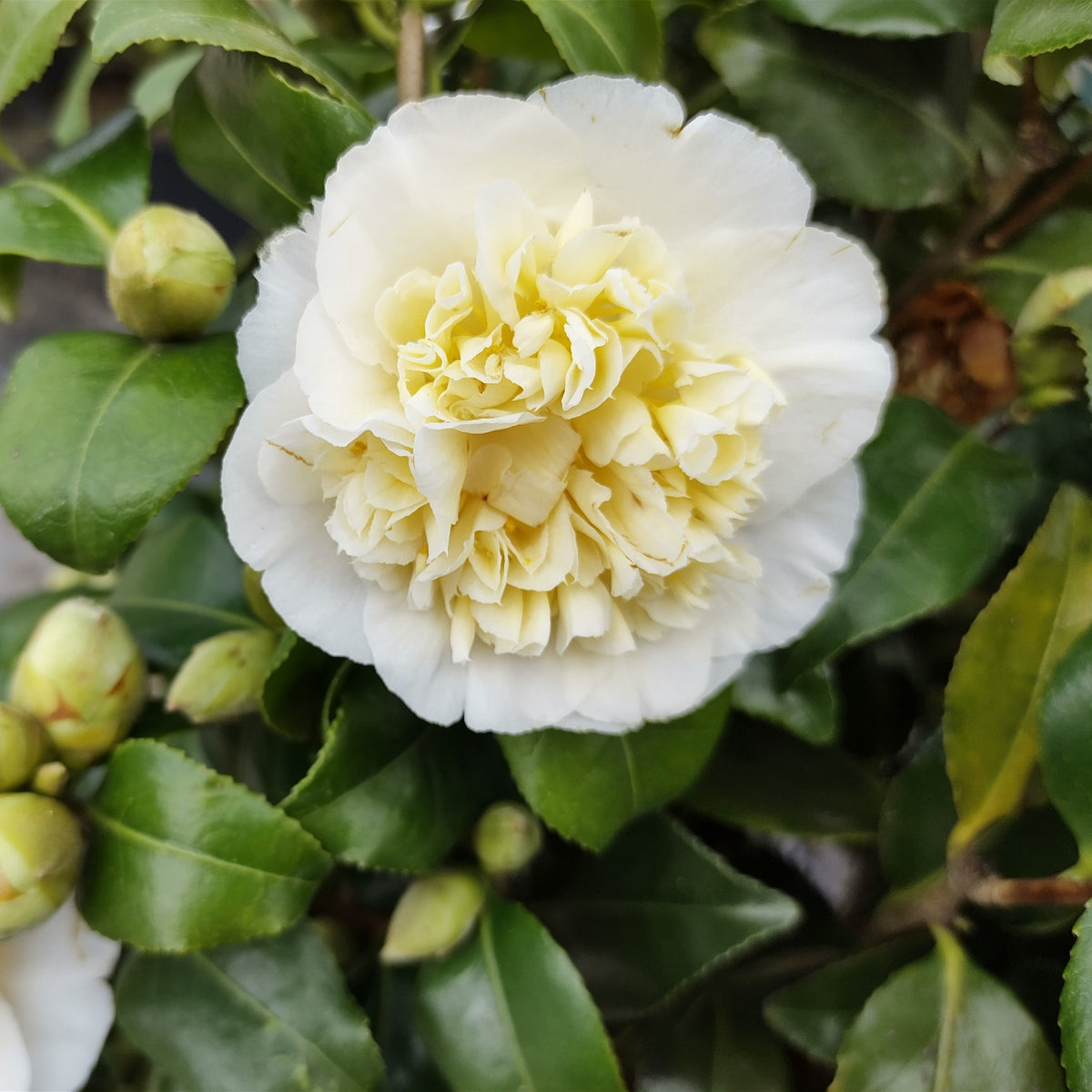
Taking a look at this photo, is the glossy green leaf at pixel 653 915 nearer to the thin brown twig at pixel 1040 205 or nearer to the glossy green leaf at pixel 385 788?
the glossy green leaf at pixel 385 788

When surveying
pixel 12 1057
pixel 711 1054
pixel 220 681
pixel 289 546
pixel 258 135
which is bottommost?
pixel 711 1054

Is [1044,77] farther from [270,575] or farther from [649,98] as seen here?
[270,575]

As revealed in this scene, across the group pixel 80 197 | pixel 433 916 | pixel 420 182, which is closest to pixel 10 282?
pixel 80 197

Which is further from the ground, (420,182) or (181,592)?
(420,182)

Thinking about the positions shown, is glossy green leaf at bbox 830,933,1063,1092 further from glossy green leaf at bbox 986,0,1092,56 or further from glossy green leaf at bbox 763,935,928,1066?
glossy green leaf at bbox 986,0,1092,56

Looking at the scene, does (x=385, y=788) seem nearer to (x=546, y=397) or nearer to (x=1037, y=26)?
(x=546, y=397)

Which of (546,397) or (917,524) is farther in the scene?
(917,524)

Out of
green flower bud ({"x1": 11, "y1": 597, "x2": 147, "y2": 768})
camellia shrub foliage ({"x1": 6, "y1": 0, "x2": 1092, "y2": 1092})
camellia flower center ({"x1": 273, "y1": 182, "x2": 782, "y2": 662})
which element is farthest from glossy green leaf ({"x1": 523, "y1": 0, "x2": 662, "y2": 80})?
green flower bud ({"x1": 11, "y1": 597, "x2": 147, "y2": 768})
